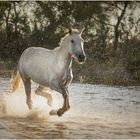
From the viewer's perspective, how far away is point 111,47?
34.7 metres

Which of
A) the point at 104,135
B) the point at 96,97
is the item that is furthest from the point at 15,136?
the point at 96,97

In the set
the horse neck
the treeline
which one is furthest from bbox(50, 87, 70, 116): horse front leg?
the treeline

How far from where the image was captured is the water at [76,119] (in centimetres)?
816

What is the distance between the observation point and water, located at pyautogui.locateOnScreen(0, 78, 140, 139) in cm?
816

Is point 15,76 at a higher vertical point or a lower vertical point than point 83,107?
higher

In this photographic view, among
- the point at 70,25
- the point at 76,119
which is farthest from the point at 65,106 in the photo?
the point at 70,25

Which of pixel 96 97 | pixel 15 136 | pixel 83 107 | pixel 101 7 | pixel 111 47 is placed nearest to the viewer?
pixel 15 136

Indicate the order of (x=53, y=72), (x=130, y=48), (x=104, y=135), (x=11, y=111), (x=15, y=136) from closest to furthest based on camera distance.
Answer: (x=15, y=136) < (x=104, y=135) < (x=53, y=72) < (x=11, y=111) < (x=130, y=48)

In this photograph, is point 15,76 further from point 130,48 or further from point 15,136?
point 130,48

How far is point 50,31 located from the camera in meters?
34.9

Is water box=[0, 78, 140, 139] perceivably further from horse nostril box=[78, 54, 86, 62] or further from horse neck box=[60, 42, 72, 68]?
horse nostril box=[78, 54, 86, 62]

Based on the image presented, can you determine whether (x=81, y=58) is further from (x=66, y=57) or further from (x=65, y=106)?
(x=65, y=106)

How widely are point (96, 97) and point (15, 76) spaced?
329 centimetres

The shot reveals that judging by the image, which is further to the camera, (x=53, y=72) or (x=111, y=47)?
(x=111, y=47)
